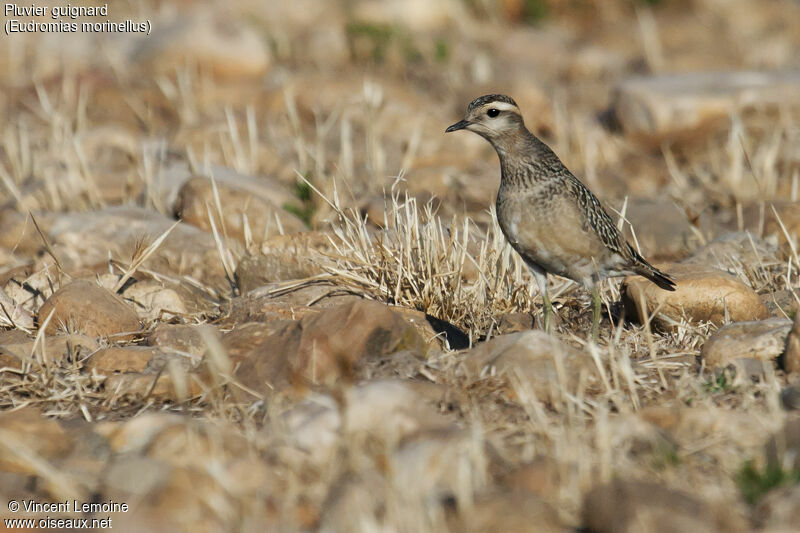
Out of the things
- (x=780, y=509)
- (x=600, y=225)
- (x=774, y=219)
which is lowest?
(x=774, y=219)

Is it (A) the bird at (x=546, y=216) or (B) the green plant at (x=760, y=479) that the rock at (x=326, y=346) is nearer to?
(A) the bird at (x=546, y=216)

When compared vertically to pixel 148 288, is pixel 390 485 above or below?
above

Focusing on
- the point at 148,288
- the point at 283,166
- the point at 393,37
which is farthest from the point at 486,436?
the point at 393,37

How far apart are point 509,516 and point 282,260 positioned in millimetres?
3831

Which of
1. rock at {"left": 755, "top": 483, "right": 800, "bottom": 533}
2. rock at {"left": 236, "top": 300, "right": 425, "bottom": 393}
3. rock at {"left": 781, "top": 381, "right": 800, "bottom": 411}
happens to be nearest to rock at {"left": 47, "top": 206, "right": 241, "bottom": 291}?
rock at {"left": 236, "top": 300, "right": 425, "bottom": 393}

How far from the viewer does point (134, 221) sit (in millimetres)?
8312

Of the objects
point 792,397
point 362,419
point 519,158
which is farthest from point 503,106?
point 362,419

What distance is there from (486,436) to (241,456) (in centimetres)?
107

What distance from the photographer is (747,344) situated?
17.8 ft

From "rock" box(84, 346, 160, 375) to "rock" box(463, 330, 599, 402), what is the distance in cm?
179

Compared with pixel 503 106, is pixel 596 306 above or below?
below

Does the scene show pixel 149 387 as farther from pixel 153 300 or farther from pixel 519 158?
pixel 519 158

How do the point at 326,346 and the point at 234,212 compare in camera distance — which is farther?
the point at 234,212

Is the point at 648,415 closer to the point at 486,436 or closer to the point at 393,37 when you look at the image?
the point at 486,436
